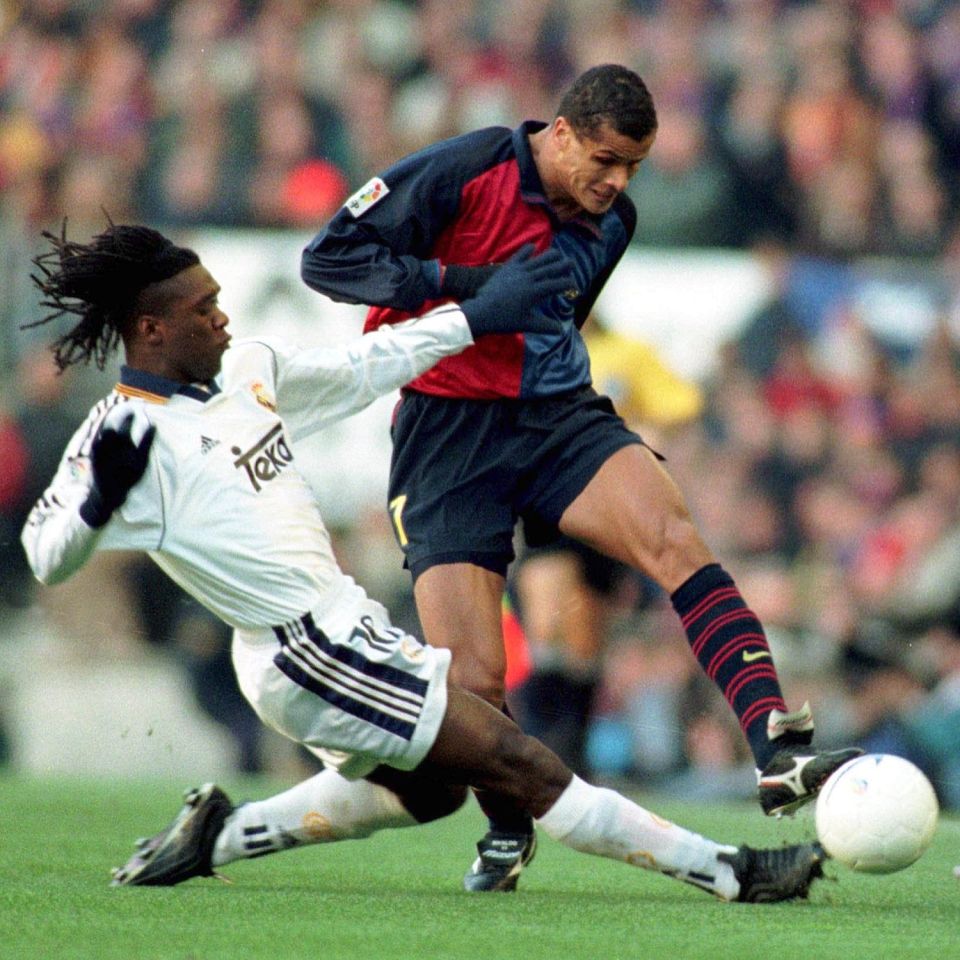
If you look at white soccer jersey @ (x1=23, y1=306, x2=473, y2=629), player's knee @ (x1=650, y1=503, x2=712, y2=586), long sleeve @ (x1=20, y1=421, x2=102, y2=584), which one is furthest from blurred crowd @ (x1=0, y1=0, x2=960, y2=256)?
long sleeve @ (x1=20, y1=421, x2=102, y2=584)

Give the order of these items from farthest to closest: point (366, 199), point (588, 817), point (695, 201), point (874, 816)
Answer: point (695, 201) < point (366, 199) < point (588, 817) < point (874, 816)

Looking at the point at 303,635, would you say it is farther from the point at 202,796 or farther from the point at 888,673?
the point at 888,673

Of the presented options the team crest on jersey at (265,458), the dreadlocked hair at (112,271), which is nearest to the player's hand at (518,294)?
the team crest on jersey at (265,458)

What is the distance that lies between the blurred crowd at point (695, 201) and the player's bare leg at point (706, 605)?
11.0ft

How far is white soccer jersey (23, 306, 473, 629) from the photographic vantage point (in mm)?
3812

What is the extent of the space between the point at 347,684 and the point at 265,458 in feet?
1.68

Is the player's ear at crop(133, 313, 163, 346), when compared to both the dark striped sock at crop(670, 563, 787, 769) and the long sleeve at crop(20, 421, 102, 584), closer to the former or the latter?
the long sleeve at crop(20, 421, 102, 584)

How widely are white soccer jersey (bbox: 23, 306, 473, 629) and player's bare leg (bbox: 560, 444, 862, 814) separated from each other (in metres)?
0.70

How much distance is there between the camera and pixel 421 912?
3.90 m

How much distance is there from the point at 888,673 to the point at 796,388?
6.82ft

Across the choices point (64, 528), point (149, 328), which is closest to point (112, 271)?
point (149, 328)

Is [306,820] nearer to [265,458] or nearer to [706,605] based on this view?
[265,458]

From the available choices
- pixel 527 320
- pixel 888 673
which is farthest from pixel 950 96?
pixel 527 320

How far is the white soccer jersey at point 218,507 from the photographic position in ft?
12.5
